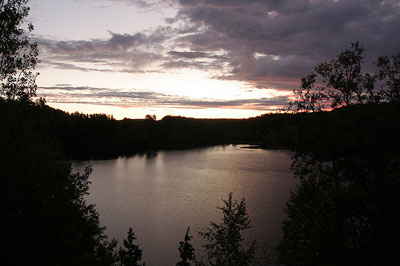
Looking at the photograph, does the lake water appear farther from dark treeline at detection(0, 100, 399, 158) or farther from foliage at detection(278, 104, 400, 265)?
foliage at detection(278, 104, 400, 265)

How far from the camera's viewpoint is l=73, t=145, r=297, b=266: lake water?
28250 millimetres

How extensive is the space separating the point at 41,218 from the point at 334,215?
967 cm

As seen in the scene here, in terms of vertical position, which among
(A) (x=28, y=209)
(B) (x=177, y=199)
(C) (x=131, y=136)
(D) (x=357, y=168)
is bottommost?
(B) (x=177, y=199)

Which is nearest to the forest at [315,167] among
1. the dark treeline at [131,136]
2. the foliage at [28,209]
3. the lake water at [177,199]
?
the foliage at [28,209]

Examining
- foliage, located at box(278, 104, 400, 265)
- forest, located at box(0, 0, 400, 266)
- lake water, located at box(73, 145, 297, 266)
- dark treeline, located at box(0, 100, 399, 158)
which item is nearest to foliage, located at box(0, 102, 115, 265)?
forest, located at box(0, 0, 400, 266)

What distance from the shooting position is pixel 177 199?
41.2 metres

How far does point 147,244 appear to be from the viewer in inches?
1072

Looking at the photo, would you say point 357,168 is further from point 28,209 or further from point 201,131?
point 201,131

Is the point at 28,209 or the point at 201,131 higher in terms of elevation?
the point at 201,131

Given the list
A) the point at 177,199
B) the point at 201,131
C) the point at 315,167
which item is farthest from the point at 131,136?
the point at 315,167

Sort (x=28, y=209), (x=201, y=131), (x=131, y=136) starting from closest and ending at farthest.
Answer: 1. (x=28, y=209)
2. (x=131, y=136)
3. (x=201, y=131)

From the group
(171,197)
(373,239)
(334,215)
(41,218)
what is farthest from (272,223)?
(41,218)

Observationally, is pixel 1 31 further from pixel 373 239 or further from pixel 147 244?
pixel 147 244

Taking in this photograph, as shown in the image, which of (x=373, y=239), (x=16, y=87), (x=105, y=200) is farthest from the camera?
(x=105, y=200)
